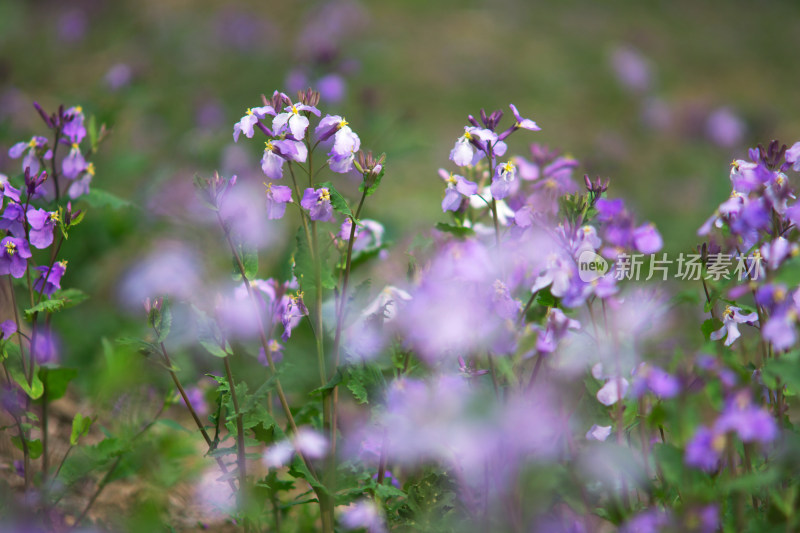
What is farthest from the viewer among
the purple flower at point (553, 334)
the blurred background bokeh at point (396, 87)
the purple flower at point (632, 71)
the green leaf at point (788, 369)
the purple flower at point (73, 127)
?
the purple flower at point (632, 71)

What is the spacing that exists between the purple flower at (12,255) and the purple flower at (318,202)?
535 millimetres

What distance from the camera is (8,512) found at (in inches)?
52.4

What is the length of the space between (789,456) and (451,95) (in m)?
5.09

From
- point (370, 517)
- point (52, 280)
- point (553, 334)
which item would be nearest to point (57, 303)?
point (52, 280)

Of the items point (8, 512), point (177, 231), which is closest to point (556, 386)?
point (8, 512)

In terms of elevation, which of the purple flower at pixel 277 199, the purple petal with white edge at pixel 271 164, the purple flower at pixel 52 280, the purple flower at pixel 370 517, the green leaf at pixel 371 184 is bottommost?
the purple flower at pixel 370 517

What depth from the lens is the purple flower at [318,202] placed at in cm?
127

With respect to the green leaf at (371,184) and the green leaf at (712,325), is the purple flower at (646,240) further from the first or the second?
the green leaf at (371,184)

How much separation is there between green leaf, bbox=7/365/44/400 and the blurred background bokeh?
1.85ft

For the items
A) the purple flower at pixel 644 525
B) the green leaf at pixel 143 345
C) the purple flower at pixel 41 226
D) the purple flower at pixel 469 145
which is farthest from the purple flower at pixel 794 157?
the purple flower at pixel 41 226

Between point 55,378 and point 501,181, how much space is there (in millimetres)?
1014

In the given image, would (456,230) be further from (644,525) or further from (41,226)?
(41,226)

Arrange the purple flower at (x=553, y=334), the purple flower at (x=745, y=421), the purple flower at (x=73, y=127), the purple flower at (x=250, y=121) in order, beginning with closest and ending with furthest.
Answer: the purple flower at (x=745, y=421) → the purple flower at (x=553, y=334) → the purple flower at (x=250, y=121) → the purple flower at (x=73, y=127)

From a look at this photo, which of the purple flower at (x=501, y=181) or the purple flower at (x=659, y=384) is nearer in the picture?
the purple flower at (x=659, y=384)
